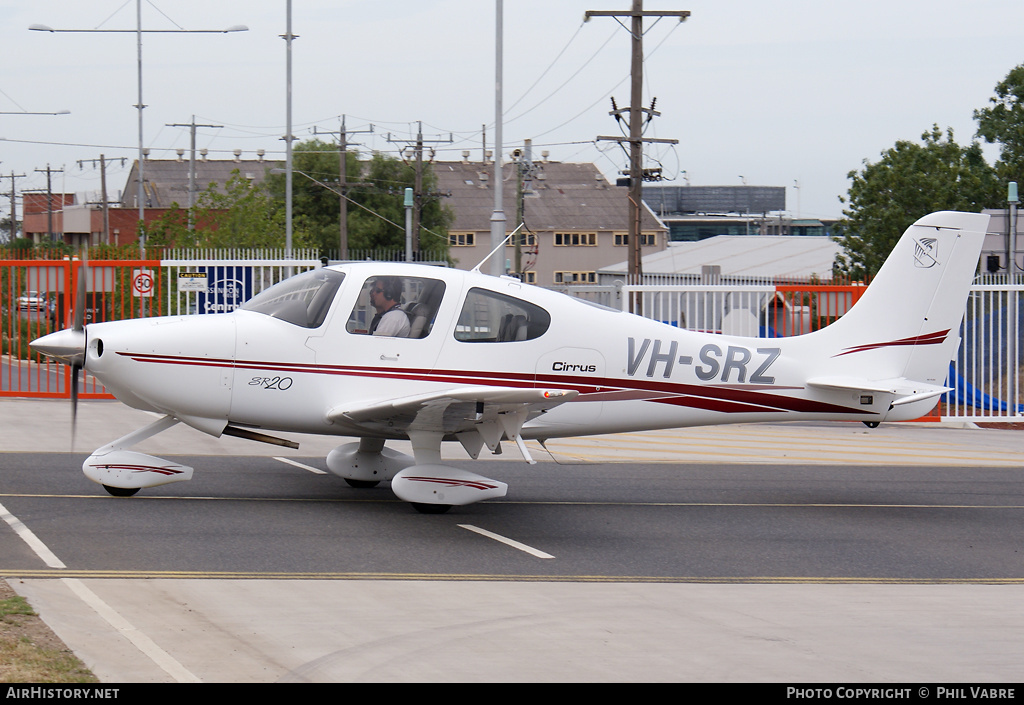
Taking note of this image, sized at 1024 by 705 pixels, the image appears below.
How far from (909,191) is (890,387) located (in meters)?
41.7

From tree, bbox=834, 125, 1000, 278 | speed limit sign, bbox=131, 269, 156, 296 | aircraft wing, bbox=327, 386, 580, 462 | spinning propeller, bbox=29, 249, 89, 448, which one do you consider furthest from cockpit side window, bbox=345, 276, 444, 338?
tree, bbox=834, 125, 1000, 278

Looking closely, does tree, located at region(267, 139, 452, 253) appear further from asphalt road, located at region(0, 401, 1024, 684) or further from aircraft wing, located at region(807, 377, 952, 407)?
aircraft wing, located at region(807, 377, 952, 407)

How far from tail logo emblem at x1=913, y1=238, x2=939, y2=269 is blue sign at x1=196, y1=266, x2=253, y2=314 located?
11067mm

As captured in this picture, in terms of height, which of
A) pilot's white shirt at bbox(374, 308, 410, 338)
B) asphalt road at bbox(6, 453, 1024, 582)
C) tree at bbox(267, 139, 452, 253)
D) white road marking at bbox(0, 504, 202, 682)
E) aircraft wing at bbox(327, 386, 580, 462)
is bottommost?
asphalt road at bbox(6, 453, 1024, 582)

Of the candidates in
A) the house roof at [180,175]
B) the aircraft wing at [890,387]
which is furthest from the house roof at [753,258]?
the aircraft wing at [890,387]

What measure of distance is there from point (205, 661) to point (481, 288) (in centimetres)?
532

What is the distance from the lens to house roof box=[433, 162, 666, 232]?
303 ft

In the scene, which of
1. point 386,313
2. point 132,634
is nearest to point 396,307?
point 386,313

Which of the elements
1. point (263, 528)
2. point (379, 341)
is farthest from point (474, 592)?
point (379, 341)

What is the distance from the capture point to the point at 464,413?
9.89 m

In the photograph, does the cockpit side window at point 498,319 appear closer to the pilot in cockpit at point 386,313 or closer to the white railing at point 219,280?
the pilot in cockpit at point 386,313

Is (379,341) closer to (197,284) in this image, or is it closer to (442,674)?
(442,674)

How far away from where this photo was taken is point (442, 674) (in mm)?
6062

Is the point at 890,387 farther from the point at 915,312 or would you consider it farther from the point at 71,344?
the point at 71,344
